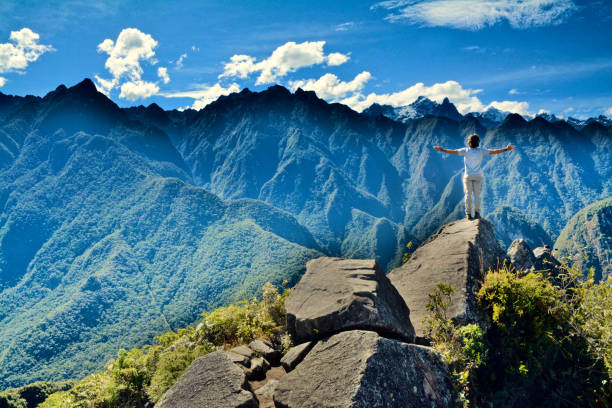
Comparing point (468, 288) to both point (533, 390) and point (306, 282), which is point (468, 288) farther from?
point (306, 282)

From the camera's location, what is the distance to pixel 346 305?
7.26 m

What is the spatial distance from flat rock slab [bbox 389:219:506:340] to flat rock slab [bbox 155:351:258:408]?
394 cm

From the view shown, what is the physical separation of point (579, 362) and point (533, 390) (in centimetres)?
114

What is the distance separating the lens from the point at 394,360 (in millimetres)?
5867

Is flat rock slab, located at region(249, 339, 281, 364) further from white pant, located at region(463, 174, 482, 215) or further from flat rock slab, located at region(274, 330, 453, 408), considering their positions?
white pant, located at region(463, 174, 482, 215)

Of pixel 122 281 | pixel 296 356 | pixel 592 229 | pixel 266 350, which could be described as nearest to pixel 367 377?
pixel 296 356

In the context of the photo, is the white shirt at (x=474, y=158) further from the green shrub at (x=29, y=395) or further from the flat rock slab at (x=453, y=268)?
the green shrub at (x=29, y=395)

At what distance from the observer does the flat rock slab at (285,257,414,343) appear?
23.4ft

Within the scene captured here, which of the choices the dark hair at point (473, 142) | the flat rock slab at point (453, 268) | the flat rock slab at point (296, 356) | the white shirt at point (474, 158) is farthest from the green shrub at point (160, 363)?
the dark hair at point (473, 142)

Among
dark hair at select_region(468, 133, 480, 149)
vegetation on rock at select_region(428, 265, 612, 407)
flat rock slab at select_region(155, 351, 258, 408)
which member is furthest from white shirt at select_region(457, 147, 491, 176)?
flat rock slab at select_region(155, 351, 258, 408)

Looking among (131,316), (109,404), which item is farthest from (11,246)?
(109,404)

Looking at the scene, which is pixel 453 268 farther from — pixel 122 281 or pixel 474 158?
pixel 122 281

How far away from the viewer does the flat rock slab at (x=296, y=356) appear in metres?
7.10

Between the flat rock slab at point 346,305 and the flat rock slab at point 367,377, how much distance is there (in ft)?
2.09
